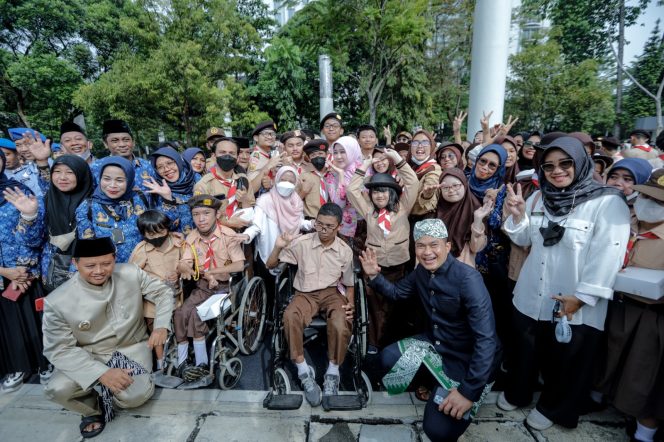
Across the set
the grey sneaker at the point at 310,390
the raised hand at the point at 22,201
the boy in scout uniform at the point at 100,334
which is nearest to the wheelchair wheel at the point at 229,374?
the boy in scout uniform at the point at 100,334

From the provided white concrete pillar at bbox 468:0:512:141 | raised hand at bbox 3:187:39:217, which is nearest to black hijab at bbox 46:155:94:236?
raised hand at bbox 3:187:39:217

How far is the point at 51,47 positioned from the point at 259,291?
66.7ft

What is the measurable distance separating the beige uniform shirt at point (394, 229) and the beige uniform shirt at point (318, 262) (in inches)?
13.1

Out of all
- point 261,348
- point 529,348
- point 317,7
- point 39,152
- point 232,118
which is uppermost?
point 317,7

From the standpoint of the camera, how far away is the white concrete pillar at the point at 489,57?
794 centimetres

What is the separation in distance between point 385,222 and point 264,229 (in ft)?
5.04

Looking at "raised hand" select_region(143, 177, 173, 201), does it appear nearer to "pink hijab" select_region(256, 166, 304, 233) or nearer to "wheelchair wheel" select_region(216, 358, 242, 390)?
"pink hijab" select_region(256, 166, 304, 233)

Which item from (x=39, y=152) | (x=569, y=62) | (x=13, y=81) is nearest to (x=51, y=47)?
(x=13, y=81)

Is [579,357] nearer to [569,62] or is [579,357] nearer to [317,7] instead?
[317,7]

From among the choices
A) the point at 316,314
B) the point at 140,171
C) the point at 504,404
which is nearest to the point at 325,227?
the point at 316,314

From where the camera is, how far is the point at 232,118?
1475cm

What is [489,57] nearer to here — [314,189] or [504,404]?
[314,189]

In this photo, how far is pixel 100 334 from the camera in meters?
2.82

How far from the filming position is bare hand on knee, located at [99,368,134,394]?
8.64 feet
